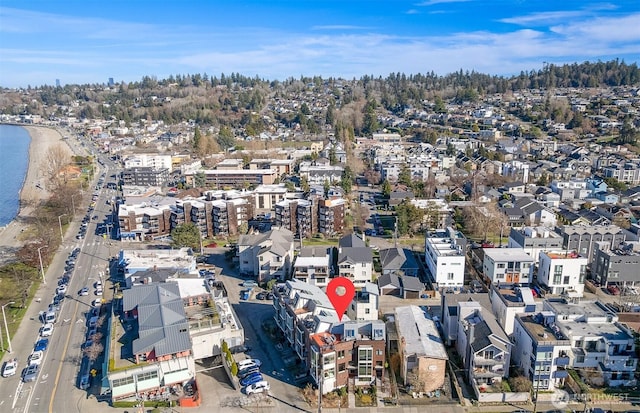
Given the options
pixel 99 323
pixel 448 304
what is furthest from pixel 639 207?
pixel 99 323

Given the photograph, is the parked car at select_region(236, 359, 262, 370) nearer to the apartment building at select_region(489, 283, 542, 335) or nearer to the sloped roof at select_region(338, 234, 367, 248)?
the apartment building at select_region(489, 283, 542, 335)

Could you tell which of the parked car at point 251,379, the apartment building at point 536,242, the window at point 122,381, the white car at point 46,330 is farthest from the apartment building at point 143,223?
the apartment building at point 536,242

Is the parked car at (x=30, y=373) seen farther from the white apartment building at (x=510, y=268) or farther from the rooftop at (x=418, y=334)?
the white apartment building at (x=510, y=268)

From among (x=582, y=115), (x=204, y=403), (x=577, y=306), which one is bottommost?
(x=204, y=403)

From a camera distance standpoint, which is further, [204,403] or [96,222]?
[96,222]

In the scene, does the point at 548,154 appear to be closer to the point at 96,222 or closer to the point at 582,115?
the point at 582,115

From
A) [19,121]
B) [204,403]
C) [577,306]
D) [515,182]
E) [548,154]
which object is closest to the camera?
[204,403]

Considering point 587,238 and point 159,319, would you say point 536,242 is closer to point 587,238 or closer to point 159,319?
point 587,238
